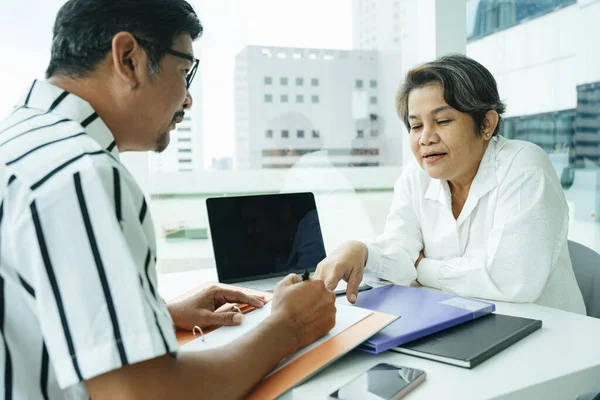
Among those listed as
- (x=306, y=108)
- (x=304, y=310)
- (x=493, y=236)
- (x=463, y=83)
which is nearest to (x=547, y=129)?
(x=306, y=108)

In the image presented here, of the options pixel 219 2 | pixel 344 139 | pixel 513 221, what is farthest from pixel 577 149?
pixel 219 2

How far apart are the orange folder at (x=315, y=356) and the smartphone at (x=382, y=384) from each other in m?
0.07

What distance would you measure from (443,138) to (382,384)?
999 millimetres

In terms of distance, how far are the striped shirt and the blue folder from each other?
1.50ft

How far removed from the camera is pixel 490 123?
63.4 inches

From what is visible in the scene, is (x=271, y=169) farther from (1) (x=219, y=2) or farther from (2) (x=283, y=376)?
(2) (x=283, y=376)

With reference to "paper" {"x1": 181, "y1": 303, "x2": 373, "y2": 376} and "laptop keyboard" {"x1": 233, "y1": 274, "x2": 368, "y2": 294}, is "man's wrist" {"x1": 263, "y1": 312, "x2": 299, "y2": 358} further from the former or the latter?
"laptop keyboard" {"x1": 233, "y1": 274, "x2": 368, "y2": 294}

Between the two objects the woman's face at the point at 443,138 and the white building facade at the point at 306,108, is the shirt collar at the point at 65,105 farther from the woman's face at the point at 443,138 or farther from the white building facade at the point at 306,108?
the white building facade at the point at 306,108

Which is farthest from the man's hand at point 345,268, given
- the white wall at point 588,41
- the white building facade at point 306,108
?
the white wall at point 588,41

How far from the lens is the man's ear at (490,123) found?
159 centimetres

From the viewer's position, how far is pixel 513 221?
4.55 ft

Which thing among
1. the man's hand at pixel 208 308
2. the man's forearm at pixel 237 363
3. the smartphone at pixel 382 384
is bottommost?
the smartphone at pixel 382 384

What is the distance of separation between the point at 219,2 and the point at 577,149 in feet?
7.60

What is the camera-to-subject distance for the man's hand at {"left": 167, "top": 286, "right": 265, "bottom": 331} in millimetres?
1003
